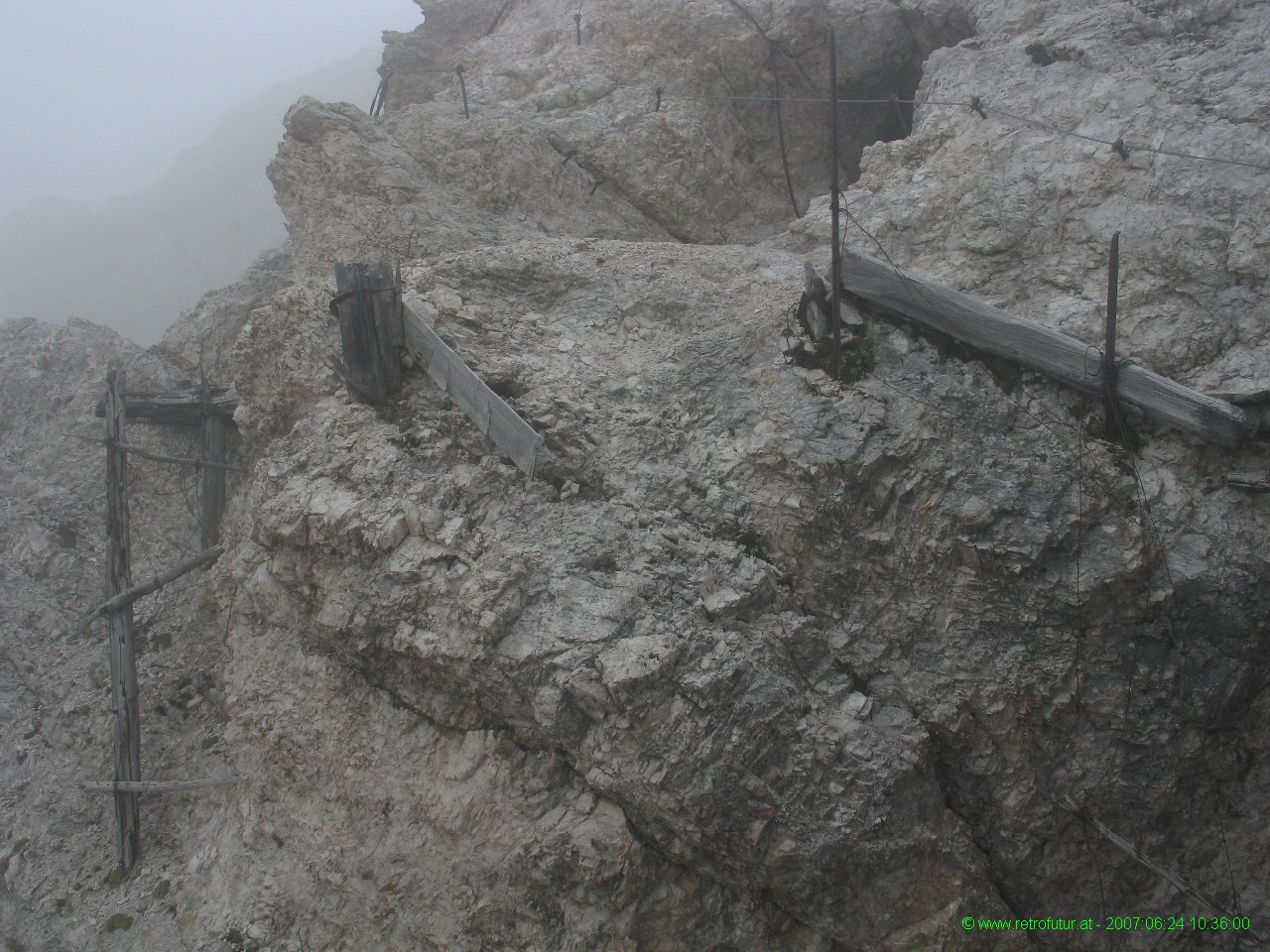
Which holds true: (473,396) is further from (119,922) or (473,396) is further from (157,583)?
(119,922)

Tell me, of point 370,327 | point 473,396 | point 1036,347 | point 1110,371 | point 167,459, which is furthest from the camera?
point 167,459

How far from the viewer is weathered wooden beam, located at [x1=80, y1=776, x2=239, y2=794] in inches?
335

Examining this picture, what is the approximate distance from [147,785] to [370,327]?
18.3 feet

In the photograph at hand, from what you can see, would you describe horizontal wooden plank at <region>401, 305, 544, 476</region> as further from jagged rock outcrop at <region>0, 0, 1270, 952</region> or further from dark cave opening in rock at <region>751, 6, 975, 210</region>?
dark cave opening in rock at <region>751, 6, 975, 210</region>

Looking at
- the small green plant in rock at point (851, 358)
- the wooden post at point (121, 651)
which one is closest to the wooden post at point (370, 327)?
the small green plant in rock at point (851, 358)

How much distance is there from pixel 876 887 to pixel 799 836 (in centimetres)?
75

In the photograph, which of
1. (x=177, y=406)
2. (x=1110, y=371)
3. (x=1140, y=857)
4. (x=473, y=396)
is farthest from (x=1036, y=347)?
(x=177, y=406)

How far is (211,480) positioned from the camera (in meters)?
11.8

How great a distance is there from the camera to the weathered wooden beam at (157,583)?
9930 millimetres

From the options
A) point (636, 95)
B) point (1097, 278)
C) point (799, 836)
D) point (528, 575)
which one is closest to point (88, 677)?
point (528, 575)

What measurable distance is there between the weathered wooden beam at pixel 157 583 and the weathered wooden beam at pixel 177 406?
2.17 m

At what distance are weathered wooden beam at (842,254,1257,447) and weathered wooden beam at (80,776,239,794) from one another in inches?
326

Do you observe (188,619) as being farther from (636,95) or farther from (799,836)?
(636,95)

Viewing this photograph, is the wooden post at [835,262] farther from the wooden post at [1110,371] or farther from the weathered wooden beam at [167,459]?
the weathered wooden beam at [167,459]
